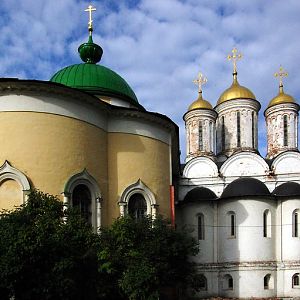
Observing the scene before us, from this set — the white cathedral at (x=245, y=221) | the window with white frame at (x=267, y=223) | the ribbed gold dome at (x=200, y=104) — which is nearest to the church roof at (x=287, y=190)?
the white cathedral at (x=245, y=221)

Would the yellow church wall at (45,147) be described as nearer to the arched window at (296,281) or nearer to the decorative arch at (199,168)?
the decorative arch at (199,168)

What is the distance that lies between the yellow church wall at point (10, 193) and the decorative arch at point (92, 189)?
1682 millimetres

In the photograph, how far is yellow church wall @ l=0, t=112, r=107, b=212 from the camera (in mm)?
17094

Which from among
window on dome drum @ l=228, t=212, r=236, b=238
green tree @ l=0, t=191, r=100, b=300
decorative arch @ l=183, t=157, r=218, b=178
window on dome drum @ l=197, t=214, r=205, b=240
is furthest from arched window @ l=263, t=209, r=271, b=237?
green tree @ l=0, t=191, r=100, b=300

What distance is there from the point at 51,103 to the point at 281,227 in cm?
1360

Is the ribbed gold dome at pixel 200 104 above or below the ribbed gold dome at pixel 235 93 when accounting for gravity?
below

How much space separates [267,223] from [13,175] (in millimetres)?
13509

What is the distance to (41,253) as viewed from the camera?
12875 mm

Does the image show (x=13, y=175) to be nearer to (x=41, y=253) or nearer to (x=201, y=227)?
(x=41, y=253)

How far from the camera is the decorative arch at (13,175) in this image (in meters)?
16.9

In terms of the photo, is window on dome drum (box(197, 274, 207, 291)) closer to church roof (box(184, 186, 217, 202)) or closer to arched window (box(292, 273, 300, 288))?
church roof (box(184, 186, 217, 202))

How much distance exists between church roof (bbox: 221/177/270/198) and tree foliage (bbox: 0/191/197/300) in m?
9.15

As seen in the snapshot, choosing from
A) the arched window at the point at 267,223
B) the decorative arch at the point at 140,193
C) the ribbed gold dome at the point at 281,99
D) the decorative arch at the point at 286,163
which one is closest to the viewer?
the decorative arch at the point at 140,193

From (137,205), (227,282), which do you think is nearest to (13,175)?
(137,205)
